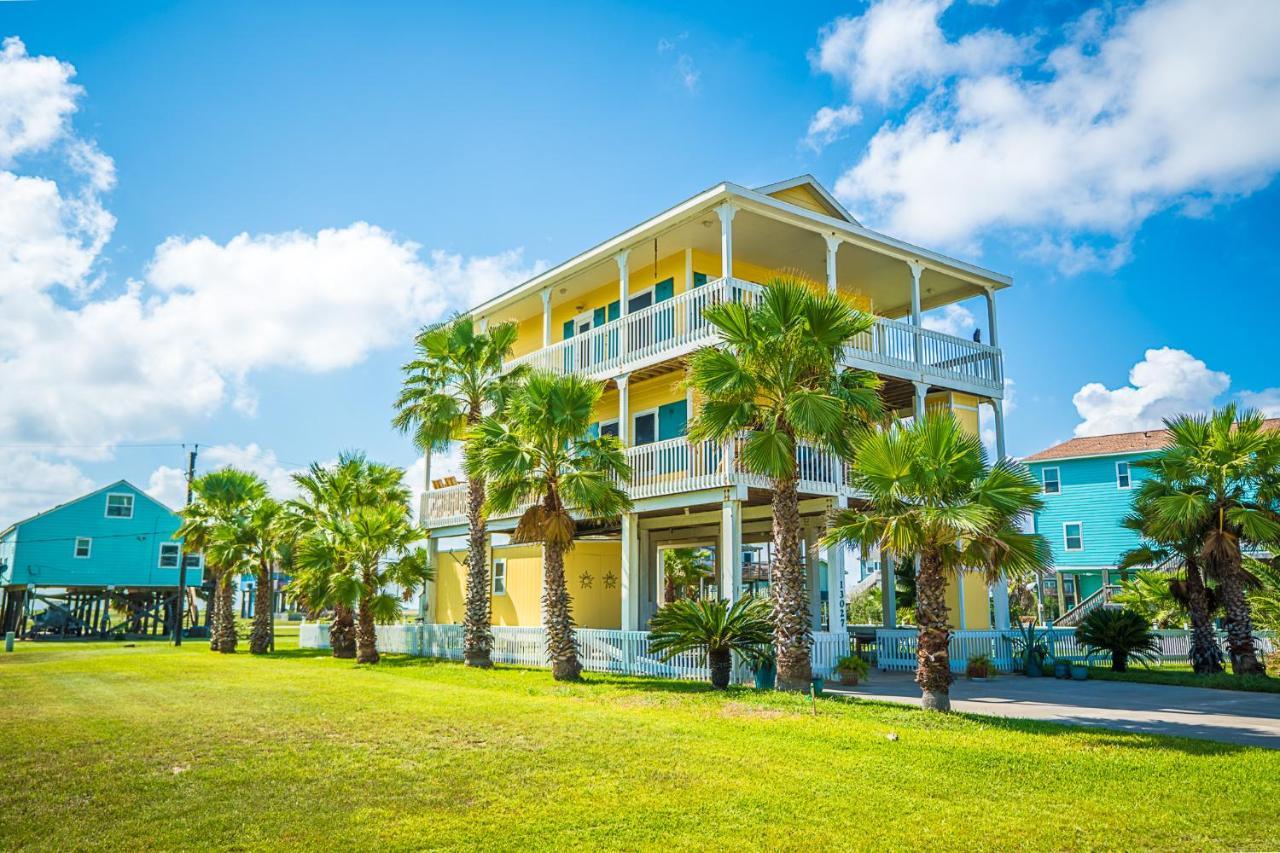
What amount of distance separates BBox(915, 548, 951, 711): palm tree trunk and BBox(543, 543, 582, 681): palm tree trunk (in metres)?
7.45

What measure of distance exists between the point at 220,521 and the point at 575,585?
15.0 m

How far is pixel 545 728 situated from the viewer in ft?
36.4

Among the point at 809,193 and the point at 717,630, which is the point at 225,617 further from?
the point at 809,193

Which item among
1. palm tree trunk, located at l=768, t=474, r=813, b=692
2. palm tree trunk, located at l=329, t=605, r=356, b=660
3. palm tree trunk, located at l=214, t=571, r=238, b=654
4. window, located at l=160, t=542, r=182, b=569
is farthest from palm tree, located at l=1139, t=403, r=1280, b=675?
window, located at l=160, t=542, r=182, b=569

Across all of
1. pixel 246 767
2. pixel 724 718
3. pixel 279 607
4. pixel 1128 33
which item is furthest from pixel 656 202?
pixel 279 607

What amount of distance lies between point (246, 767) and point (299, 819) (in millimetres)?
2196

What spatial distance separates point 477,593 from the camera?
70.1ft

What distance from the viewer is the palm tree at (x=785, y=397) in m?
14.3

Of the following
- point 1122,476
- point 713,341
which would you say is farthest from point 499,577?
point 1122,476

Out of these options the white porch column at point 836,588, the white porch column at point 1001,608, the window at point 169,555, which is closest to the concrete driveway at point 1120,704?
the white porch column at point 836,588

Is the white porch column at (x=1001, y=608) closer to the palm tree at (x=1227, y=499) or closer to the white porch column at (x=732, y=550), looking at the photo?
the palm tree at (x=1227, y=499)

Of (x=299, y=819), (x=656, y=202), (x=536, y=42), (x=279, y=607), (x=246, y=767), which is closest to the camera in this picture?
(x=299, y=819)

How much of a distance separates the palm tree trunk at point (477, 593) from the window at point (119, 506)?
32.4m

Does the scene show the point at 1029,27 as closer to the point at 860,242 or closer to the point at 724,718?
the point at 860,242
